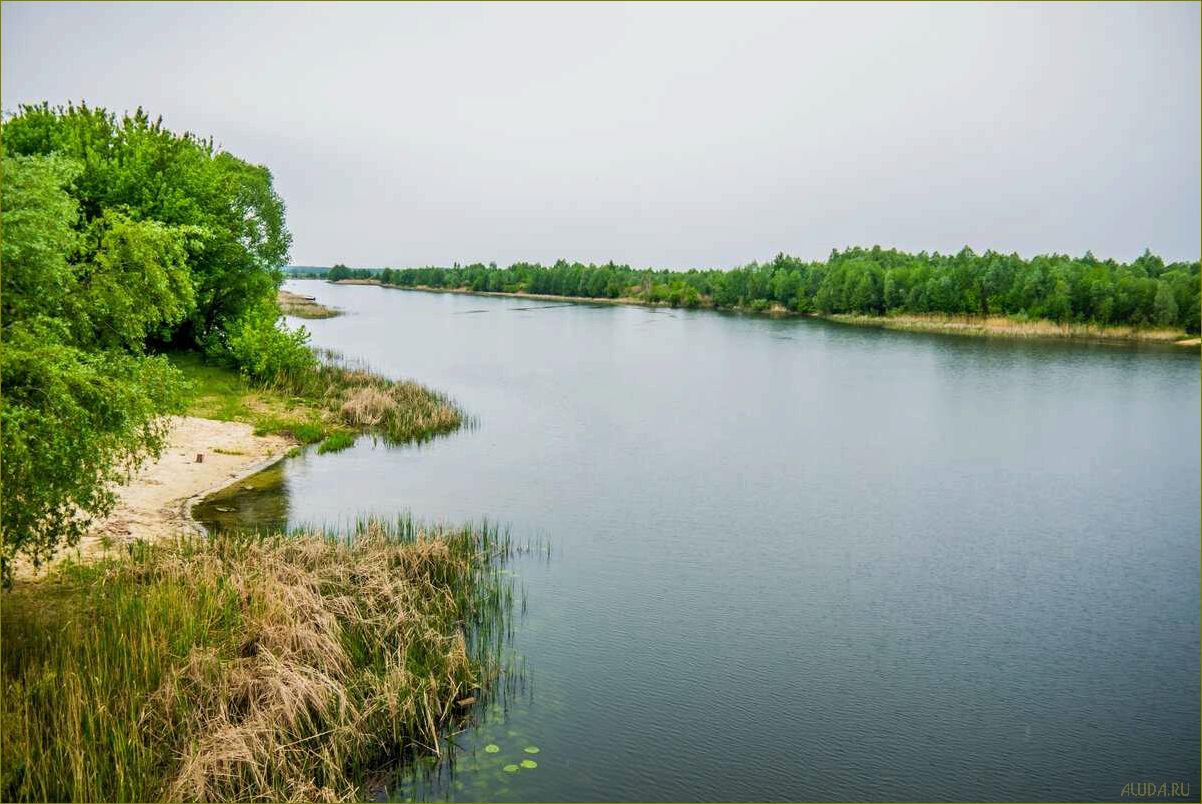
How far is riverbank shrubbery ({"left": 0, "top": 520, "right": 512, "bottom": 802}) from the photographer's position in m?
9.12

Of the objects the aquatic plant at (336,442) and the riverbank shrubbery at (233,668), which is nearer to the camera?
the riverbank shrubbery at (233,668)

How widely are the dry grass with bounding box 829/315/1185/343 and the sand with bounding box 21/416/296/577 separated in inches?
3207

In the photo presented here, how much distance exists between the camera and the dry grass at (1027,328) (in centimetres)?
8625

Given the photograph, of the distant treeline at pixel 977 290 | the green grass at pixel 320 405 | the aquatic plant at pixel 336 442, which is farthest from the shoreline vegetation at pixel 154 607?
the distant treeline at pixel 977 290

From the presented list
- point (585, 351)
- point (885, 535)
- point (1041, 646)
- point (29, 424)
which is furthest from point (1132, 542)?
point (585, 351)

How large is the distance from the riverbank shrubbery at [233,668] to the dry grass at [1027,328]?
87.6 meters

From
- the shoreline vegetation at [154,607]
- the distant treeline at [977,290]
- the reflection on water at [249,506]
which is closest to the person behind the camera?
the shoreline vegetation at [154,607]

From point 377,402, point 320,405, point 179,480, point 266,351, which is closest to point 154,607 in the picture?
point 179,480

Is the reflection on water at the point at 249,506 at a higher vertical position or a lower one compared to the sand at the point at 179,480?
lower

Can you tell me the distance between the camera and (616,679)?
13695 mm

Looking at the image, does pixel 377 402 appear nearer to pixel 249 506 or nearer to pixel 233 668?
pixel 249 506

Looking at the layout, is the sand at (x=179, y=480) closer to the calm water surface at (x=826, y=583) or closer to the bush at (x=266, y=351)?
the calm water surface at (x=826, y=583)

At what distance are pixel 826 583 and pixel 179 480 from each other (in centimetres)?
1737

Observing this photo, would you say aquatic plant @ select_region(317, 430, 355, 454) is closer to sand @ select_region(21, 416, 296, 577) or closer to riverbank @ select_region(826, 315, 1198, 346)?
sand @ select_region(21, 416, 296, 577)
